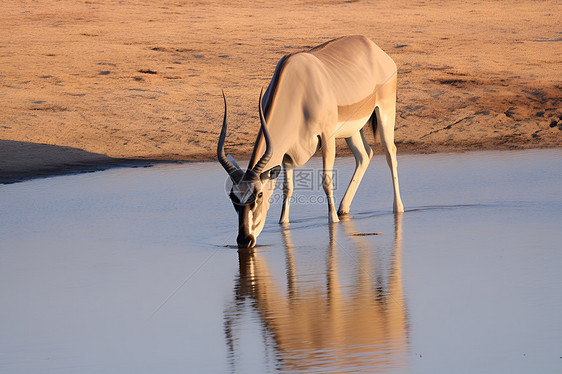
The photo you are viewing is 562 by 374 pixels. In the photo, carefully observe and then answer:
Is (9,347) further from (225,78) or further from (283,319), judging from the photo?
(225,78)

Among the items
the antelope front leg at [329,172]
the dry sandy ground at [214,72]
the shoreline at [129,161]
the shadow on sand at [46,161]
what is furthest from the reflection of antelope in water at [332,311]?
the dry sandy ground at [214,72]

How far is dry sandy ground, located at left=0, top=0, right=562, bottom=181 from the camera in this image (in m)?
13.5

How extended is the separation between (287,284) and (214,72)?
449 inches

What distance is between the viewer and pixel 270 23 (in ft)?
70.1

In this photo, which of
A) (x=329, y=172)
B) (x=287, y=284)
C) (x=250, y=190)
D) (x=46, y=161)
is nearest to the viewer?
(x=287, y=284)

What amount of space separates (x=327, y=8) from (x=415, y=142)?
36.3ft

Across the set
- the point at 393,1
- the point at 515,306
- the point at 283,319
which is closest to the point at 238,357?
the point at 283,319

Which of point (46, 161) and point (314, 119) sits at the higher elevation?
point (314, 119)

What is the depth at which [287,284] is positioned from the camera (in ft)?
19.1

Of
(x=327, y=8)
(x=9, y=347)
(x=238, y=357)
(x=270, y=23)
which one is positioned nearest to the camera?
(x=238, y=357)

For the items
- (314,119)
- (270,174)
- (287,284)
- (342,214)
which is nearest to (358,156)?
(342,214)

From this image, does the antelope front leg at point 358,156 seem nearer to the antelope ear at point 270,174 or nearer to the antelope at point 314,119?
the antelope at point 314,119

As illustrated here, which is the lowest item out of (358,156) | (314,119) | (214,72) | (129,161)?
(129,161)

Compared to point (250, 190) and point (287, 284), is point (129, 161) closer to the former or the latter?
point (250, 190)
